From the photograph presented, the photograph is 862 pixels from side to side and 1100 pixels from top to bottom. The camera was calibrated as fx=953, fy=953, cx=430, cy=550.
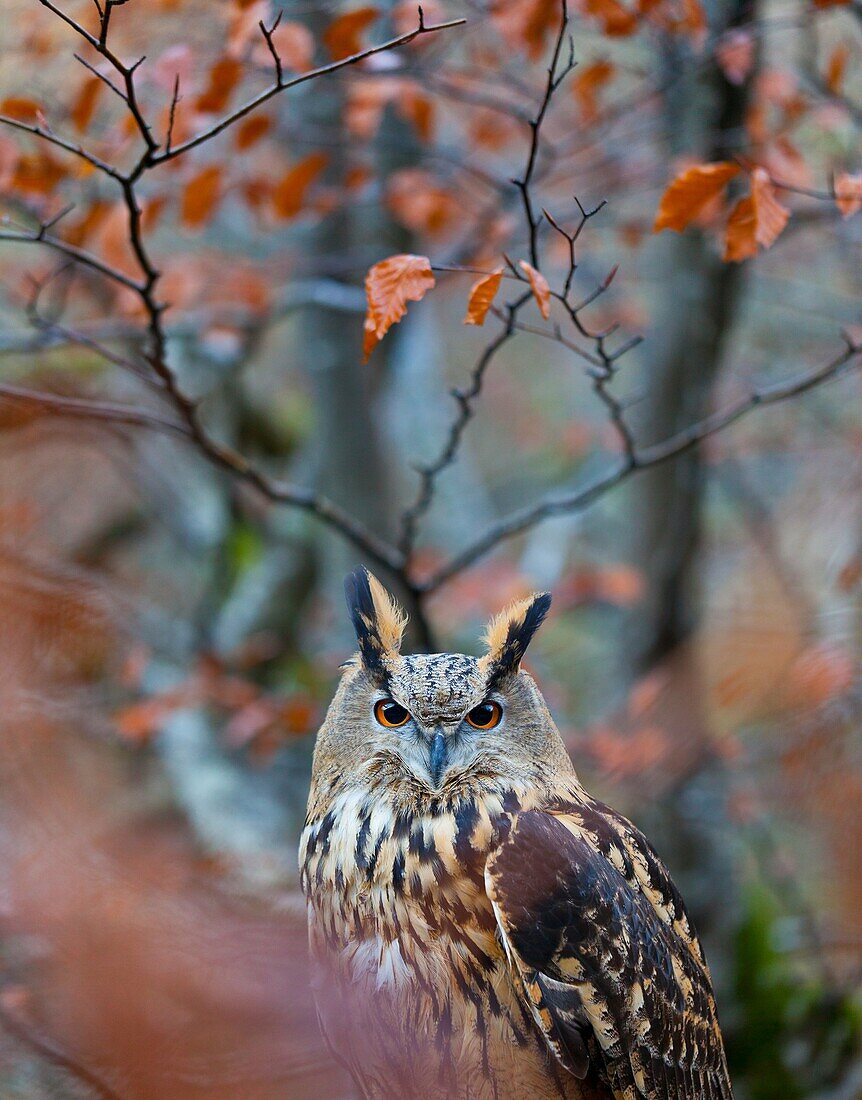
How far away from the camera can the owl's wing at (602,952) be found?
1.70m

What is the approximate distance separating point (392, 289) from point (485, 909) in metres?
1.15

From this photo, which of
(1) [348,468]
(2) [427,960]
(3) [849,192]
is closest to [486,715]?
(2) [427,960]

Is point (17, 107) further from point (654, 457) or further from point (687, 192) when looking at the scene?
point (654, 457)

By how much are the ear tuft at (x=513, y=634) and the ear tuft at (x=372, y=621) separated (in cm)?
21

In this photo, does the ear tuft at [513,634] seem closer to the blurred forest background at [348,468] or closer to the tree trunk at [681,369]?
the blurred forest background at [348,468]

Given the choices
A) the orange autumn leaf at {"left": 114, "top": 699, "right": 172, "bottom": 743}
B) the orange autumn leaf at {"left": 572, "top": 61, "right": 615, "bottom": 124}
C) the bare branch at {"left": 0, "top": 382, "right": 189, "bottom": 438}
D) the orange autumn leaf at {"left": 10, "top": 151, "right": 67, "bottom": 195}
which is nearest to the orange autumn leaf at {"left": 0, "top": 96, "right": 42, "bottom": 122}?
the orange autumn leaf at {"left": 10, "top": 151, "right": 67, "bottom": 195}

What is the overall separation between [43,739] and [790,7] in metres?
4.14

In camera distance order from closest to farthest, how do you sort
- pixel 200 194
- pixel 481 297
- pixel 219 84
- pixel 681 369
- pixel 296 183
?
pixel 481 297
pixel 219 84
pixel 200 194
pixel 296 183
pixel 681 369

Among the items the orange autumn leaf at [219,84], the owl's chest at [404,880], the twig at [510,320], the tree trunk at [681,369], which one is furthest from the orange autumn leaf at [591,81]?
the owl's chest at [404,880]

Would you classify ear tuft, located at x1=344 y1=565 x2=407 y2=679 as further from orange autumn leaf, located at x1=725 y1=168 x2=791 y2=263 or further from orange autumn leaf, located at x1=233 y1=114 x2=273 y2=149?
orange autumn leaf, located at x1=233 y1=114 x2=273 y2=149

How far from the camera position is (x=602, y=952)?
69.1 inches

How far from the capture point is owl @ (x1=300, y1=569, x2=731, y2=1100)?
1.73 metres

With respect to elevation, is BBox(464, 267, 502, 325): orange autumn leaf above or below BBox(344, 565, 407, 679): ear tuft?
above

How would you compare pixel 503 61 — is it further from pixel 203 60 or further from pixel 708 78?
pixel 203 60
